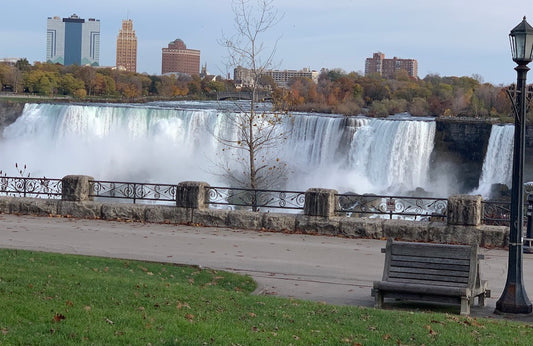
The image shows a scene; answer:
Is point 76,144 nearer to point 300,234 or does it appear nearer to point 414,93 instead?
point 414,93

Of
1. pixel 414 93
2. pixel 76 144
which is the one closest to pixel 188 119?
pixel 76 144

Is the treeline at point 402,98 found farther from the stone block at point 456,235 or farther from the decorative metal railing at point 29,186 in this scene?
the stone block at point 456,235

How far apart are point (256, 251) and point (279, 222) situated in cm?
239

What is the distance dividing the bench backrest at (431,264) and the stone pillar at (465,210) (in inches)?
208

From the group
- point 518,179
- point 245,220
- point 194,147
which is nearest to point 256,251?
point 245,220

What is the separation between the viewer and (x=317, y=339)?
6703mm

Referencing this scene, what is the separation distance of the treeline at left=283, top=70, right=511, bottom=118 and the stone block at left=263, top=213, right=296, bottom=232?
35.2 metres

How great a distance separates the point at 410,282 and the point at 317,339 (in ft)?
8.84

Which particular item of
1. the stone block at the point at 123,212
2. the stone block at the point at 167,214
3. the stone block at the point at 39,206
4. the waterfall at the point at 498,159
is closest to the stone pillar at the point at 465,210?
the stone block at the point at 167,214

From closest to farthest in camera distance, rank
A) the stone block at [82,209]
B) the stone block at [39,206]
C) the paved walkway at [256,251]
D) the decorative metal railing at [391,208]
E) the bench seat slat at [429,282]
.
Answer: the bench seat slat at [429,282]
the paved walkway at [256,251]
the decorative metal railing at [391,208]
the stone block at [82,209]
the stone block at [39,206]

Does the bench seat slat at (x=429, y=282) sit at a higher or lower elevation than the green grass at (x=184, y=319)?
higher

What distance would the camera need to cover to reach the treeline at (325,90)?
53688 mm

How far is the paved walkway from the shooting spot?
34.9ft

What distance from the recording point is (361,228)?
15109 millimetres
